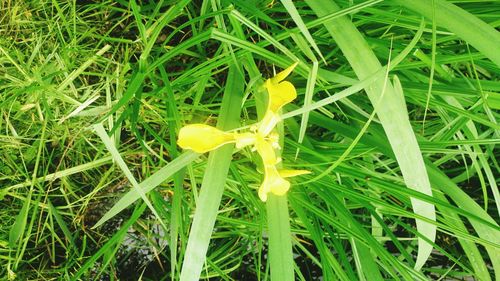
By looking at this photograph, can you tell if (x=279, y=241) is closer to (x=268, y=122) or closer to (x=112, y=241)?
(x=268, y=122)

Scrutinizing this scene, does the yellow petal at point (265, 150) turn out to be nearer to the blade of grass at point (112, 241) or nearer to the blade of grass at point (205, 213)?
the blade of grass at point (205, 213)

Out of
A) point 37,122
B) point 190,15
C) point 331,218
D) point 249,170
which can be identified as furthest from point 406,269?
point 37,122

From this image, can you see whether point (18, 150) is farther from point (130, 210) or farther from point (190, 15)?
point (190, 15)

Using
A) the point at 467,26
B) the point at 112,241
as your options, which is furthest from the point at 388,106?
the point at 112,241

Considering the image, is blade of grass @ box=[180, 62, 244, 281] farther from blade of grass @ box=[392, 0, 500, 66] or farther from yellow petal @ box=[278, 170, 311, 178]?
blade of grass @ box=[392, 0, 500, 66]

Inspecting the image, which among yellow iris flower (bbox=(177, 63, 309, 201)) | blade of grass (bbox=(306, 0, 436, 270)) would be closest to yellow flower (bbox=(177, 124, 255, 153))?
yellow iris flower (bbox=(177, 63, 309, 201))

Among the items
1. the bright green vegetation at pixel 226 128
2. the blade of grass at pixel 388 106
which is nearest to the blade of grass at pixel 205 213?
the bright green vegetation at pixel 226 128
